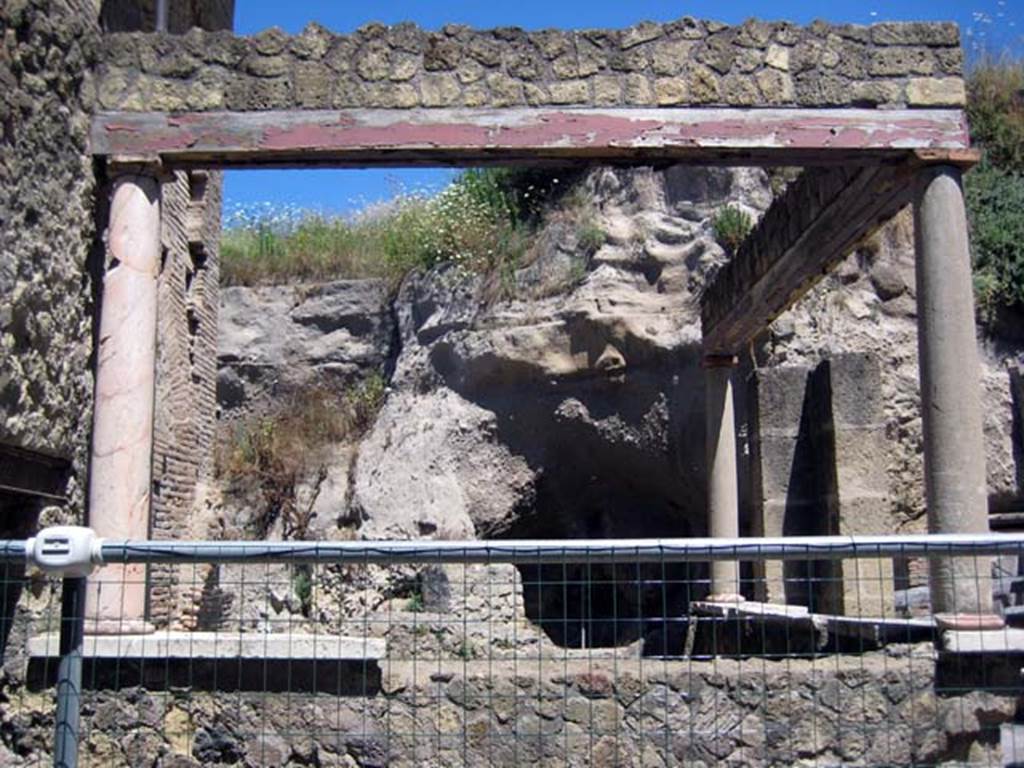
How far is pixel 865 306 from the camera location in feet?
47.0

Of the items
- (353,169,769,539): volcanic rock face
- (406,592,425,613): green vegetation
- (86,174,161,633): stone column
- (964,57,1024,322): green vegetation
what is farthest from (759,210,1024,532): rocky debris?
(86,174,161,633): stone column

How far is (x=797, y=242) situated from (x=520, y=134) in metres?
2.78

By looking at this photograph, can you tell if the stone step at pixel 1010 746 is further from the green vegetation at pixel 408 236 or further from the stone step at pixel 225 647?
the green vegetation at pixel 408 236

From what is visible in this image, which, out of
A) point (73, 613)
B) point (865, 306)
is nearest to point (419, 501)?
point (865, 306)

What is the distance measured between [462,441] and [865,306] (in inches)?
192

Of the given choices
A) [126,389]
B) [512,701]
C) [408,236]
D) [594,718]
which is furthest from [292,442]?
[594,718]

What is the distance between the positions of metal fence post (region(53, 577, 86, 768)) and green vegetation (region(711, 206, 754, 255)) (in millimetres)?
11449

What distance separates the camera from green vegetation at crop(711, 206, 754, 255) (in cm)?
1420

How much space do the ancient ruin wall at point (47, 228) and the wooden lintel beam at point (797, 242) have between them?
4875 mm

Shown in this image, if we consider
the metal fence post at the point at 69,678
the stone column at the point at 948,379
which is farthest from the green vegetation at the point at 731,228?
the metal fence post at the point at 69,678

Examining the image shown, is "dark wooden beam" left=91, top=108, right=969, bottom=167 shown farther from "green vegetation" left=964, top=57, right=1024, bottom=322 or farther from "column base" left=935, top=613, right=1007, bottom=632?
"green vegetation" left=964, top=57, right=1024, bottom=322

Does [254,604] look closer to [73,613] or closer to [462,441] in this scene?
[462,441]

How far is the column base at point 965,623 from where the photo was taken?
21.4 feet

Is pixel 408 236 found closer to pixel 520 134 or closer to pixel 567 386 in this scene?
pixel 567 386
